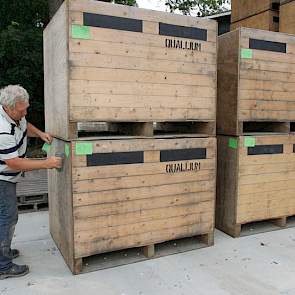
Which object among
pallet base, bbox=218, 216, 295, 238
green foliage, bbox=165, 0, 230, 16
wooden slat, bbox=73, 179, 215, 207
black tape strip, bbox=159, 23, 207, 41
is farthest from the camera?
green foliage, bbox=165, 0, 230, 16

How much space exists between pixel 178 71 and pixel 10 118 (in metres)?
1.60

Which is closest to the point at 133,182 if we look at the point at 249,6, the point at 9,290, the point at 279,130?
the point at 9,290

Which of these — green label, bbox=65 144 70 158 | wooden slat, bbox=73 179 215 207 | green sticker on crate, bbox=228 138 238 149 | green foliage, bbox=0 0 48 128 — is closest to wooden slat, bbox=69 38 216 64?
green label, bbox=65 144 70 158

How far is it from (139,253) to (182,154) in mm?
1104

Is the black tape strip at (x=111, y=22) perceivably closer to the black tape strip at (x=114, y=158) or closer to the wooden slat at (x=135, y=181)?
the black tape strip at (x=114, y=158)

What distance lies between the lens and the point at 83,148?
3.02 metres

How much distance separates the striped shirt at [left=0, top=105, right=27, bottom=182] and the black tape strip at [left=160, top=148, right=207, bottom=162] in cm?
131

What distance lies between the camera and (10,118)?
3055 mm

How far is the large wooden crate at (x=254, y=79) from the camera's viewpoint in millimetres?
3857

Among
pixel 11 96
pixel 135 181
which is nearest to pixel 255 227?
pixel 135 181

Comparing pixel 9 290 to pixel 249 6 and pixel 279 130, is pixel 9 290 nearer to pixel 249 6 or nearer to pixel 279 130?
pixel 279 130

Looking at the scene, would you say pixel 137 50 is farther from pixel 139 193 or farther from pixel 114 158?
pixel 139 193

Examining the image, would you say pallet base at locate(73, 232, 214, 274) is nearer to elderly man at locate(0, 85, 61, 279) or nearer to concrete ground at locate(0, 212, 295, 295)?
concrete ground at locate(0, 212, 295, 295)

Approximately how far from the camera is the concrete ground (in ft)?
9.48
